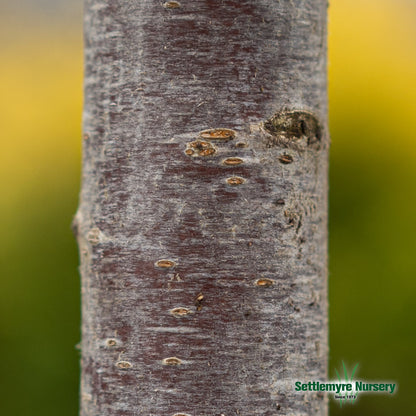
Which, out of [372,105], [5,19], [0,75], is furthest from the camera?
[5,19]

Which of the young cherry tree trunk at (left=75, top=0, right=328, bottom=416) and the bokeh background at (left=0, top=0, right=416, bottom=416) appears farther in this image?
the bokeh background at (left=0, top=0, right=416, bottom=416)

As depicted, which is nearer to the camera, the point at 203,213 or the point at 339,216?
the point at 203,213

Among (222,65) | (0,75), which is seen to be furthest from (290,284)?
(0,75)

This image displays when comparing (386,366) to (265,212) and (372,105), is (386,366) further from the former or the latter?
(265,212)

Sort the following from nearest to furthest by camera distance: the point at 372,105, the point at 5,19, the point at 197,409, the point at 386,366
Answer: the point at 197,409
the point at 386,366
the point at 372,105
the point at 5,19
